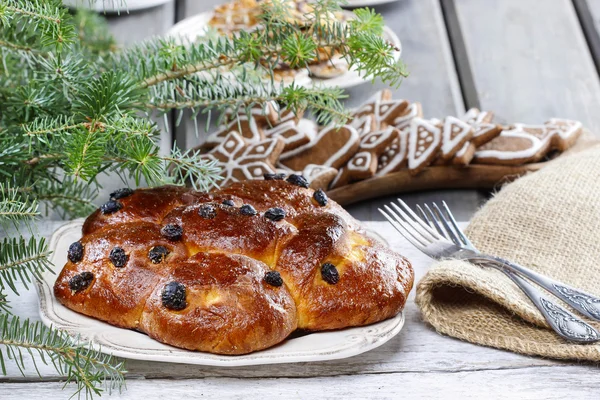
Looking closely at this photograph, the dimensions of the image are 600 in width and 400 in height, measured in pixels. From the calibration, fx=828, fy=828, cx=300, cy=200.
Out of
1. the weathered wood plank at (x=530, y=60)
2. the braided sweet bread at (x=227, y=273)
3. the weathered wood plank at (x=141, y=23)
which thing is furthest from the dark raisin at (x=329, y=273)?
the weathered wood plank at (x=141, y=23)

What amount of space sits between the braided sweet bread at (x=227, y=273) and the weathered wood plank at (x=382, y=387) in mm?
85

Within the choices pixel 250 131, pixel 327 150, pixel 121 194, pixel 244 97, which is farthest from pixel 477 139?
pixel 121 194

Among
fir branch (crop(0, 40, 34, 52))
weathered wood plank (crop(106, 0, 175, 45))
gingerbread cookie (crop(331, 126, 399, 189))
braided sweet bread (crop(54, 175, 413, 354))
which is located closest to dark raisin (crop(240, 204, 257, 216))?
braided sweet bread (crop(54, 175, 413, 354))

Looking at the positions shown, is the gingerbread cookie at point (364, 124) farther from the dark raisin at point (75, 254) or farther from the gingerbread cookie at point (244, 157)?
the dark raisin at point (75, 254)

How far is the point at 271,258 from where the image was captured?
1271 mm

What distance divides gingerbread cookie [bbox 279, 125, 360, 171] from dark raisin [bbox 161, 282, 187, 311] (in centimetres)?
94

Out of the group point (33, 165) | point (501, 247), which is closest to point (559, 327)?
point (501, 247)

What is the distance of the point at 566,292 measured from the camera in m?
1.38

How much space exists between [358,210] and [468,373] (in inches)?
33.7

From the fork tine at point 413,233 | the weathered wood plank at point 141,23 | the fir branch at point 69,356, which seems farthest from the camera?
the weathered wood plank at point 141,23

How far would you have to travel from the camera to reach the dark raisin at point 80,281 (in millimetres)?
1232

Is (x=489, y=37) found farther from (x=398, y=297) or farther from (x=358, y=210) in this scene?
(x=398, y=297)

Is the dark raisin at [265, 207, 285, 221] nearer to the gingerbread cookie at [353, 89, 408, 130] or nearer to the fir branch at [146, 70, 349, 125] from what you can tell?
the fir branch at [146, 70, 349, 125]

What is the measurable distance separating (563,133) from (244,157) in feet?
2.71
